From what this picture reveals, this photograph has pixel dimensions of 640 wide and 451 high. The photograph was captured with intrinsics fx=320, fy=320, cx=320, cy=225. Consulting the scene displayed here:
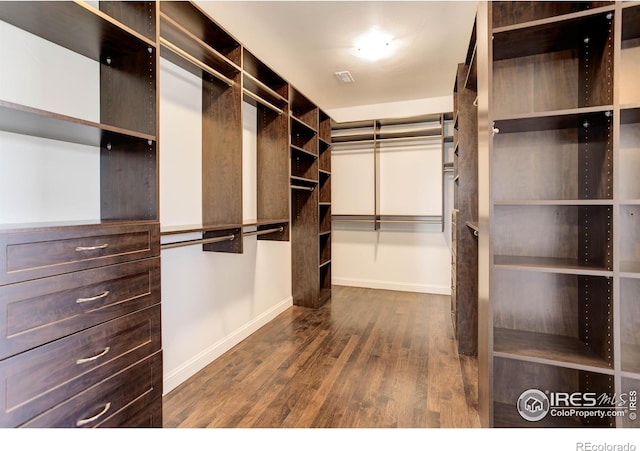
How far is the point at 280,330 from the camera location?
3.25 metres

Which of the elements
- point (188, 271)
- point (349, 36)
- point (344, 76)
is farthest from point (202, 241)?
point (344, 76)

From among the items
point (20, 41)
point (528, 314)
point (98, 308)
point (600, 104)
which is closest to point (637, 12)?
point (600, 104)

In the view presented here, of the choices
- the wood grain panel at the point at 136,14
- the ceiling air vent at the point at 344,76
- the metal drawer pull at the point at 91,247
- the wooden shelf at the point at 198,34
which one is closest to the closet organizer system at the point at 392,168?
the ceiling air vent at the point at 344,76

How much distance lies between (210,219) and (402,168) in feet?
10.1

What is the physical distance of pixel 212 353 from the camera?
8.46 ft

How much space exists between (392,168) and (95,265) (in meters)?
4.07

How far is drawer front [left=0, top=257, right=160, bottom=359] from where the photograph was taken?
1019mm

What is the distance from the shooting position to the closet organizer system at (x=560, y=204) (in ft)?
4.56

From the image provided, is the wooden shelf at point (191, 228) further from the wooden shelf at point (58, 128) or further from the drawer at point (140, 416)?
the drawer at point (140, 416)

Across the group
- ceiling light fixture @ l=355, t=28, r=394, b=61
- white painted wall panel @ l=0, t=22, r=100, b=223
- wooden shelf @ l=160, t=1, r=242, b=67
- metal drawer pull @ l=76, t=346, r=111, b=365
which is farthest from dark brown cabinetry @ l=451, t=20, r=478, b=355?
white painted wall panel @ l=0, t=22, r=100, b=223

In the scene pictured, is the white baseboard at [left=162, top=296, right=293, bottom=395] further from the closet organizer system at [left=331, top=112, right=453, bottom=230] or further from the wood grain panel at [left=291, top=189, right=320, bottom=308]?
the closet organizer system at [left=331, top=112, right=453, bottom=230]

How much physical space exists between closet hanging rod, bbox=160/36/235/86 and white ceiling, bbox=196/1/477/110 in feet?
1.85

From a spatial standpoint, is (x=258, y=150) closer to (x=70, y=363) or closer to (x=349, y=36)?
(x=349, y=36)
